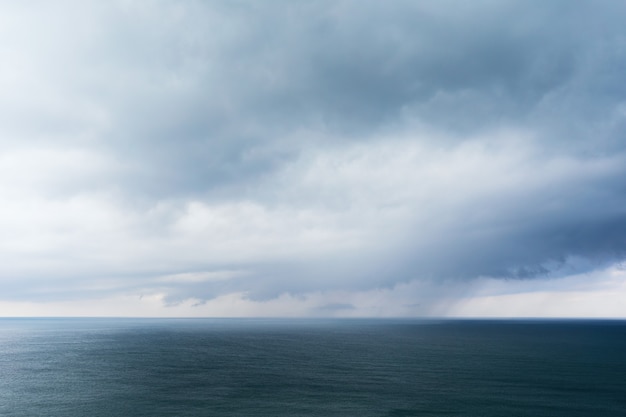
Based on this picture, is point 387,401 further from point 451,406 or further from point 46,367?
point 46,367

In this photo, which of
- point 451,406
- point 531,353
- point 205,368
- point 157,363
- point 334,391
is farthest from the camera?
point 531,353

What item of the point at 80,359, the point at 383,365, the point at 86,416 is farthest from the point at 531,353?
the point at 80,359

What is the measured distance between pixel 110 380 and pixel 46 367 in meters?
39.5

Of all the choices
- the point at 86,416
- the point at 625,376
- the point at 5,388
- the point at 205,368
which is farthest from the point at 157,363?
the point at 625,376

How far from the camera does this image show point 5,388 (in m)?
101

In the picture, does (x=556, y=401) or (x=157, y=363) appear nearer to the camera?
(x=556, y=401)

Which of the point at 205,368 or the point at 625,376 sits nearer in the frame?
the point at 625,376

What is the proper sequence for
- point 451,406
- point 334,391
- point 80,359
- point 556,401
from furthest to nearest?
1. point 80,359
2. point 334,391
3. point 556,401
4. point 451,406

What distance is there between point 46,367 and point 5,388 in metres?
A: 35.0

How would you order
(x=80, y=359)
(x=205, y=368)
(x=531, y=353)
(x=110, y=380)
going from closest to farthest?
(x=110, y=380) < (x=205, y=368) < (x=80, y=359) < (x=531, y=353)

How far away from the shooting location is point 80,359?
154500 mm

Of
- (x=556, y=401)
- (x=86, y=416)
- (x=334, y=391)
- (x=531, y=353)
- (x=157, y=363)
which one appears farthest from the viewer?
(x=531, y=353)

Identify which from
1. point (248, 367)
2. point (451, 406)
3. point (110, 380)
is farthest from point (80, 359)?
point (451, 406)

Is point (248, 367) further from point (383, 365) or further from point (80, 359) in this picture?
point (80, 359)
